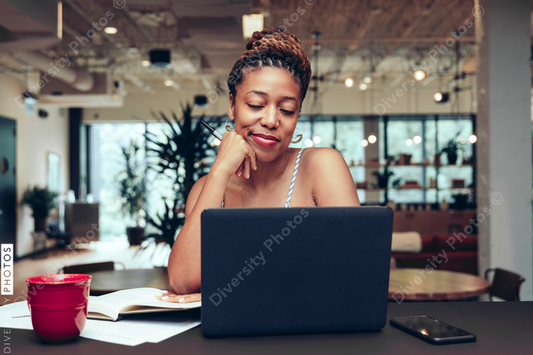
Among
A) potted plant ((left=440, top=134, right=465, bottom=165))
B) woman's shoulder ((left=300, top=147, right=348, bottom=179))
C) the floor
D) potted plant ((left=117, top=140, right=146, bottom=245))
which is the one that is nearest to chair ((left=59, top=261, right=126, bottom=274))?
woman's shoulder ((left=300, top=147, right=348, bottom=179))

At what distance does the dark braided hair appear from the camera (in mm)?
1109

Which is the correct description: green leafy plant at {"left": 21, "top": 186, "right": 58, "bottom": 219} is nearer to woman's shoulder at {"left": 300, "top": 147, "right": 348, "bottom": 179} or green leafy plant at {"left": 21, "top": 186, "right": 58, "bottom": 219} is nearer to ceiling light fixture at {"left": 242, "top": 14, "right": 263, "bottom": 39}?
ceiling light fixture at {"left": 242, "top": 14, "right": 263, "bottom": 39}

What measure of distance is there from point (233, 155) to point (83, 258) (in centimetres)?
954

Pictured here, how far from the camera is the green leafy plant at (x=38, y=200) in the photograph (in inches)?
369

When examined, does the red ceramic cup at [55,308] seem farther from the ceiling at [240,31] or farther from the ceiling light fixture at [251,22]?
the ceiling light fixture at [251,22]

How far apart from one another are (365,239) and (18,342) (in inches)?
22.2

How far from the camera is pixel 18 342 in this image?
69 cm

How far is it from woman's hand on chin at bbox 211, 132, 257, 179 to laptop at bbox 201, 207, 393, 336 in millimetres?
391

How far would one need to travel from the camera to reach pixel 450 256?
507 cm

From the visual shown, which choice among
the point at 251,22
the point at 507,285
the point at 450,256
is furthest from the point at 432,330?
the point at 251,22

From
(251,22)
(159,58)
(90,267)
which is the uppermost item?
(251,22)

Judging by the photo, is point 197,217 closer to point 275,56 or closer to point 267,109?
point 267,109

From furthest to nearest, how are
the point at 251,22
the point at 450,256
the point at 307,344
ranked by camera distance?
the point at 251,22, the point at 450,256, the point at 307,344

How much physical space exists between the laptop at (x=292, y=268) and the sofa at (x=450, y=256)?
4.64 m
